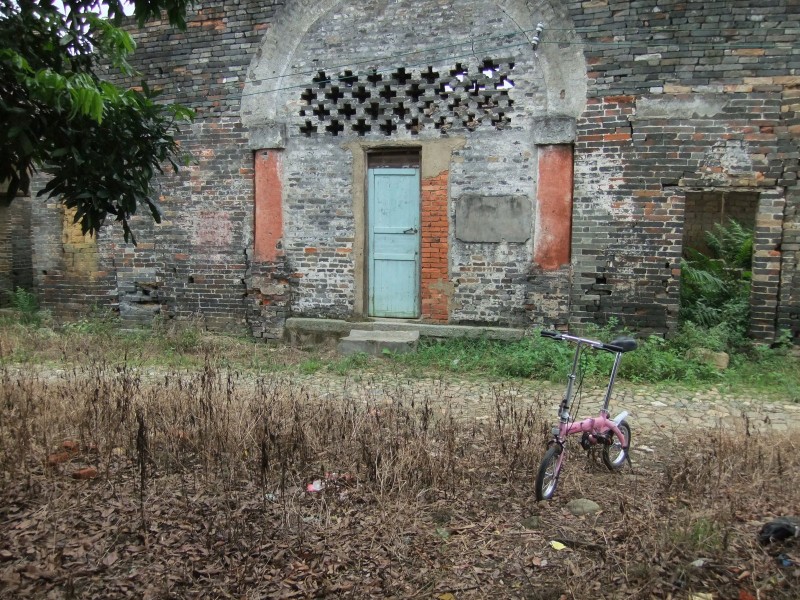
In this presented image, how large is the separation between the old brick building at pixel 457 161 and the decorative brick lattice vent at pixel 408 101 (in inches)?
1.1

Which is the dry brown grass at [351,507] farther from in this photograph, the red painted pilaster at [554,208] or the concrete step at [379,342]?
the red painted pilaster at [554,208]

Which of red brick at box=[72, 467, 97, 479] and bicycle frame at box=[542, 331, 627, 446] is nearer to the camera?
bicycle frame at box=[542, 331, 627, 446]

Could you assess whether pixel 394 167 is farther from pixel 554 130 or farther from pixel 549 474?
pixel 549 474

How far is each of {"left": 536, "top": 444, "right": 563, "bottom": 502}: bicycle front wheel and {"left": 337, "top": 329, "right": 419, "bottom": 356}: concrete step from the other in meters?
4.20

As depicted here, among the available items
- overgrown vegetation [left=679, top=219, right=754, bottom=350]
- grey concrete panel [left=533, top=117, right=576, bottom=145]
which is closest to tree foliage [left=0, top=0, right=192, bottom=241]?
grey concrete panel [left=533, top=117, right=576, bottom=145]

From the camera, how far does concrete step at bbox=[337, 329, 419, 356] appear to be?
761 cm

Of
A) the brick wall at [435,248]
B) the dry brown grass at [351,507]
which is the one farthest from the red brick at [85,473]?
the brick wall at [435,248]

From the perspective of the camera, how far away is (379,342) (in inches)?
302

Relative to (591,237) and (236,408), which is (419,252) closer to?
(591,237)

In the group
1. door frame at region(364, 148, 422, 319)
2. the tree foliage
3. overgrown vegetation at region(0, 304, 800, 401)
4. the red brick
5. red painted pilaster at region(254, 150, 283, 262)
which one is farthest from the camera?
red painted pilaster at region(254, 150, 283, 262)

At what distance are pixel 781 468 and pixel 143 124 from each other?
437cm

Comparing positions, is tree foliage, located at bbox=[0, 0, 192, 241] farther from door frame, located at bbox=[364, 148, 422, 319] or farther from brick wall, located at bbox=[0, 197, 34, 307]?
brick wall, located at bbox=[0, 197, 34, 307]

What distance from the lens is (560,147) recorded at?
7504mm

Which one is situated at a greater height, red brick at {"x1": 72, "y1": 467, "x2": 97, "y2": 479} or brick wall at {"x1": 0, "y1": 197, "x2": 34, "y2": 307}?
brick wall at {"x1": 0, "y1": 197, "x2": 34, "y2": 307}
